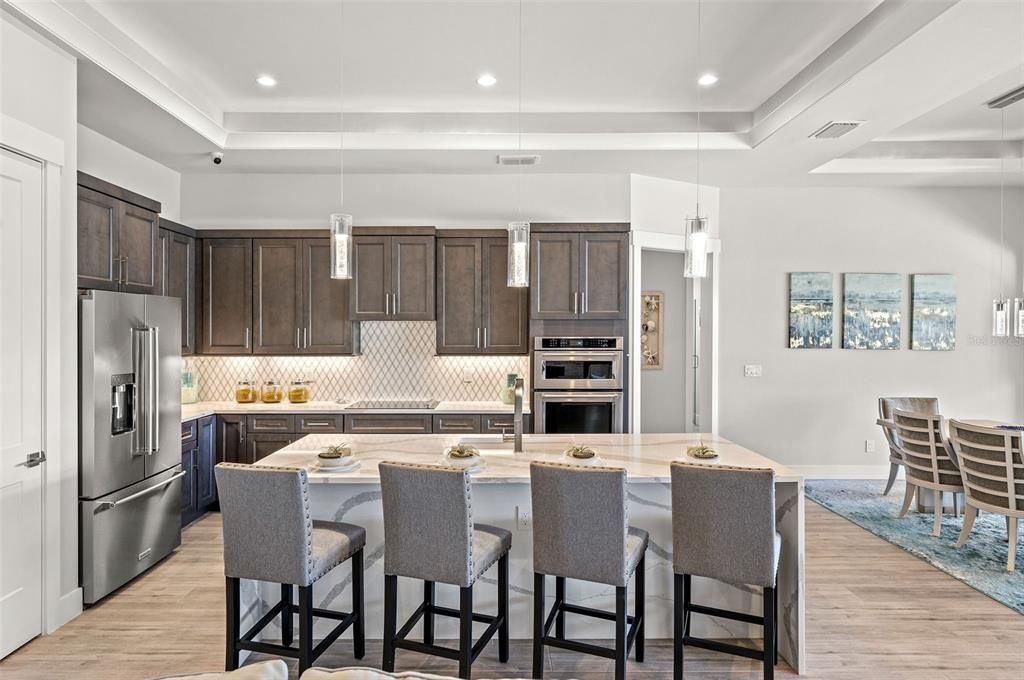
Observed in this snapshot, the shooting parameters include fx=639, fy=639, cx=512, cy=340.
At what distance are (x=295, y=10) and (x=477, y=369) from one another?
3.30 m

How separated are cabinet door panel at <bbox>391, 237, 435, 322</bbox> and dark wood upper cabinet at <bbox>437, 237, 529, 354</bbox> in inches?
3.9

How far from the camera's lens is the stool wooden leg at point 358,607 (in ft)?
9.64

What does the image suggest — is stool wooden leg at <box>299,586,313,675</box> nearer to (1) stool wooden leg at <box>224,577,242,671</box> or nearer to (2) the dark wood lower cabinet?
(1) stool wooden leg at <box>224,577,242,671</box>

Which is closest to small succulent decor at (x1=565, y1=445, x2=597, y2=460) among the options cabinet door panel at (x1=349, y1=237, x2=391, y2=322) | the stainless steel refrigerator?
the stainless steel refrigerator

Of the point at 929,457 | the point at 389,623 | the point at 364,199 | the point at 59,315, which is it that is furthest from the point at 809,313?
the point at 59,315

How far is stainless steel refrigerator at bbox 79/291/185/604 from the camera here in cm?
343

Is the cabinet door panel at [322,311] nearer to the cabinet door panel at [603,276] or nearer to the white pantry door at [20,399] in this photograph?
the cabinet door panel at [603,276]

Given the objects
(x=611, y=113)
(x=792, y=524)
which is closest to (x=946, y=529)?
(x=792, y=524)

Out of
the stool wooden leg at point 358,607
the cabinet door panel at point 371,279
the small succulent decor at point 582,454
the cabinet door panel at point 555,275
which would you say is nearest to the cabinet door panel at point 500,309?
the cabinet door panel at point 555,275

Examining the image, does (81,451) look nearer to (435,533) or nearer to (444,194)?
(435,533)

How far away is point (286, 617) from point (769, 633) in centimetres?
212

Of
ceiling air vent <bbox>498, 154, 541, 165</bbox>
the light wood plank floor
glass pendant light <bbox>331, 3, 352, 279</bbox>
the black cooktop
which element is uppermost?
ceiling air vent <bbox>498, 154, 541, 165</bbox>

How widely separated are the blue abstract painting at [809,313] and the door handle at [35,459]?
615 cm

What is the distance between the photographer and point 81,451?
11.2 feet
